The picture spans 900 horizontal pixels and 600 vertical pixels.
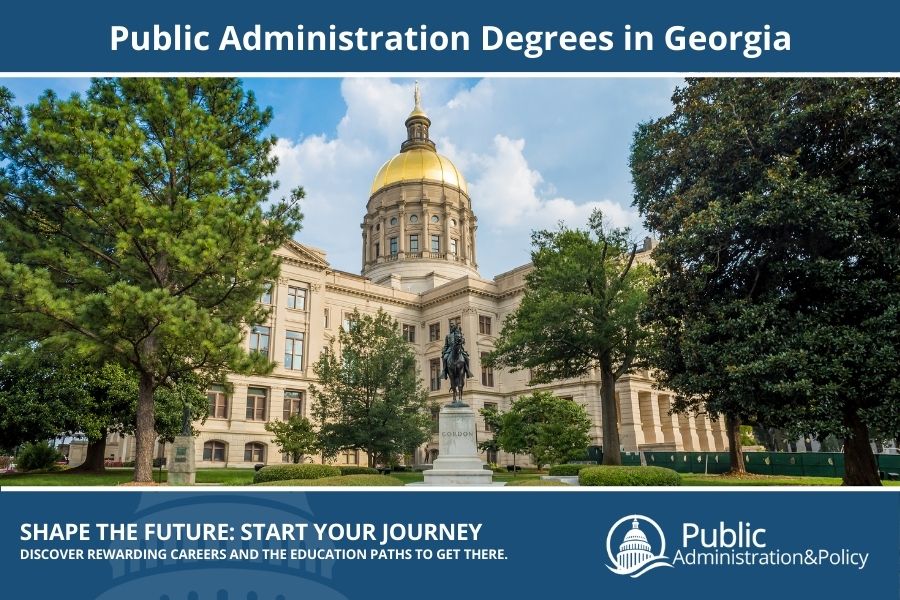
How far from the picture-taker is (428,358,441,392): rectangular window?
5916cm

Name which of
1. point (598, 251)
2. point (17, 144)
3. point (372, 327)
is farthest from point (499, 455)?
point (17, 144)

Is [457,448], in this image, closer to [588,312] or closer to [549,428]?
[588,312]

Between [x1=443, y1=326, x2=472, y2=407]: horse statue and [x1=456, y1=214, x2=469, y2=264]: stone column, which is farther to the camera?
[x1=456, y1=214, x2=469, y2=264]: stone column

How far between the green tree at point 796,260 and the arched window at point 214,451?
34657 mm

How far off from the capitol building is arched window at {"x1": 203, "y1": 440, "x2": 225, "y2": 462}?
0.23 ft

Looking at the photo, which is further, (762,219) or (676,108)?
(676,108)

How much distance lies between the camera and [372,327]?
3562 centimetres

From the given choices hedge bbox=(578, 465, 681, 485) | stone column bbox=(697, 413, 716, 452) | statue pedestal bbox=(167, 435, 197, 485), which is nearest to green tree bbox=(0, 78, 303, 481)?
statue pedestal bbox=(167, 435, 197, 485)

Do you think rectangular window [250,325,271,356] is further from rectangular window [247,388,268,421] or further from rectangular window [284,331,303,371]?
rectangular window [247,388,268,421]

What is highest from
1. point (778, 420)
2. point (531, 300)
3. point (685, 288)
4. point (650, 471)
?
point (531, 300)

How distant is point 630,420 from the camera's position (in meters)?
48.4

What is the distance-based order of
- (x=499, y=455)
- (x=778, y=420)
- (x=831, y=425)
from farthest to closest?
(x=499, y=455)
(x=778, y=420)
(x=831, y=425)

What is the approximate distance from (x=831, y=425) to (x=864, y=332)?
2625mm

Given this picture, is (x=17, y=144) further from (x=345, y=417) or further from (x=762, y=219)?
A: (x=762, y=219)
